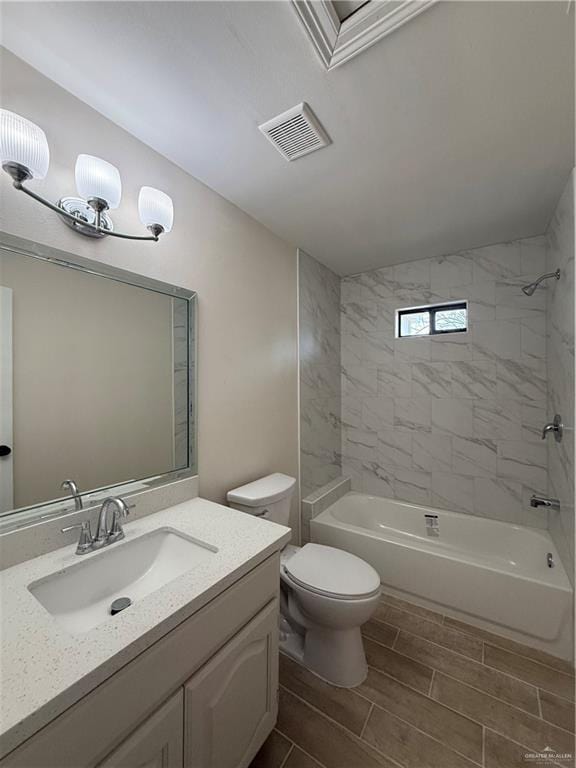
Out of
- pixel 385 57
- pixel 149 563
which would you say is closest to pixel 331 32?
pixel 385 57

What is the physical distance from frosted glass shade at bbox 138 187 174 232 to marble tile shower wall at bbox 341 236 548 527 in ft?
6.68

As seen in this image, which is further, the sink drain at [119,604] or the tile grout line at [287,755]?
the tile grout line at [287,755]

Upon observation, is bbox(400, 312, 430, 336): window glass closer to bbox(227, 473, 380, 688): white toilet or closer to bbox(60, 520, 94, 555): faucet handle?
bbox(227, 473, 380, 688): white toilet

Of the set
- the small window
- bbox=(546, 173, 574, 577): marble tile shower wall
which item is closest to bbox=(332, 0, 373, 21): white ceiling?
bbox=(546, 173, 574, 577): marble tile shower wall

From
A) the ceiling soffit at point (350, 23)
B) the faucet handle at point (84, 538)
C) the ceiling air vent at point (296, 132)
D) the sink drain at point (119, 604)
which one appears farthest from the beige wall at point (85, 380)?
the ceiling soffit at point (350, 23)

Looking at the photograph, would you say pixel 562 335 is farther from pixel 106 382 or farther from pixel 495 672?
pixel 106 382

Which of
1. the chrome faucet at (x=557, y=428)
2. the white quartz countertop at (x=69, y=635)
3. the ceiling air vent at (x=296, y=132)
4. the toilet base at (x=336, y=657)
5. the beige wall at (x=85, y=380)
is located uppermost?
the ceiling air vent at (x=296, y=132)

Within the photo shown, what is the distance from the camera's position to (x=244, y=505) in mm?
1600

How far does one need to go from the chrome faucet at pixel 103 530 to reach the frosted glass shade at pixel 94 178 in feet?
3.37

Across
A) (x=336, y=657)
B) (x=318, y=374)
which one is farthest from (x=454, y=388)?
(x=336, y=657)

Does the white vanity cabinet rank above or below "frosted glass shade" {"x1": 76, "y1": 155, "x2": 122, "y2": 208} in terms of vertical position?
below

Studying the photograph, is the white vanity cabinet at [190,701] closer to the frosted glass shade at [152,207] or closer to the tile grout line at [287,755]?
the tile grout line at [287,755]

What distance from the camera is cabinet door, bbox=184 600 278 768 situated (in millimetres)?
815

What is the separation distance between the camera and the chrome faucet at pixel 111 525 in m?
1.03
